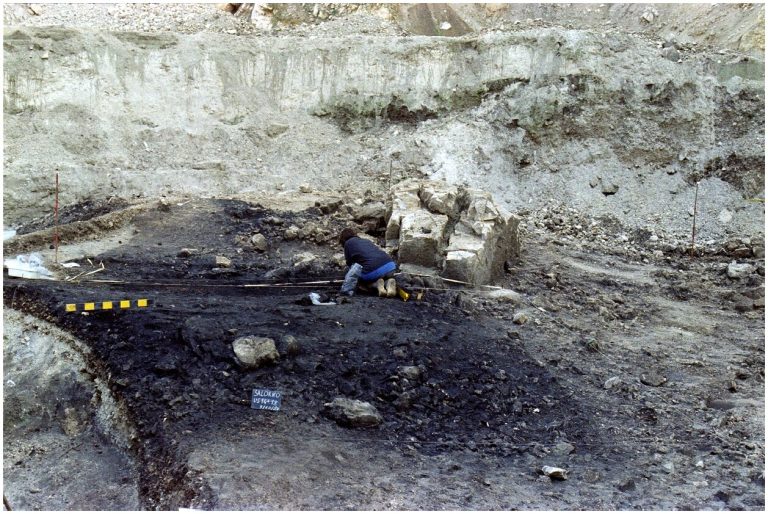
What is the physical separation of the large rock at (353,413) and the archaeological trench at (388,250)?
0.04 m

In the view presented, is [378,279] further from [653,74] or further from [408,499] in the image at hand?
[653,74]

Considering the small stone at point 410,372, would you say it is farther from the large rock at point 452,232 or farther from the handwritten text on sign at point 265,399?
the large rock at point 452,232

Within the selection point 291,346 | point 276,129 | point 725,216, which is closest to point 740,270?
point 725,216

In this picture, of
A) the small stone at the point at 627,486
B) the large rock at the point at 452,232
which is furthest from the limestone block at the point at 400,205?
the small stone at the point at 627,486

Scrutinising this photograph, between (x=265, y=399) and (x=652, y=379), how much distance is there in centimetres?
450

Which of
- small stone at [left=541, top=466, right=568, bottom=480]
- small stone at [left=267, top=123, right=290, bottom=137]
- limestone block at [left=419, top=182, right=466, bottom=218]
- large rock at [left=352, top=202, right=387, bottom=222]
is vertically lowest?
small stone at [left=541, top=466, right=568, bottom=480]

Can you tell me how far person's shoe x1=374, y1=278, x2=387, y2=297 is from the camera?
9.94 meters

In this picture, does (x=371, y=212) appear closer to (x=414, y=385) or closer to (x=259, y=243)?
(x=259, y=243)

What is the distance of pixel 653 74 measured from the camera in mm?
18875

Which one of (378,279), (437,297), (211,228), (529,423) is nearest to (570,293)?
(437,297)

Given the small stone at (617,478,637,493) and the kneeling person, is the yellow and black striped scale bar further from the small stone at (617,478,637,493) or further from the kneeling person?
the small stone at (617,478,637,493)

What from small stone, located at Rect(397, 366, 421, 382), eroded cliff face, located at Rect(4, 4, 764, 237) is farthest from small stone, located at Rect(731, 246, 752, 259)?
small stone, located at Rect(397, 366, 421, 382)

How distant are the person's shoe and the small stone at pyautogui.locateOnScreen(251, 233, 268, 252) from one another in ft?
10.0

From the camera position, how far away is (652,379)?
8656mm
